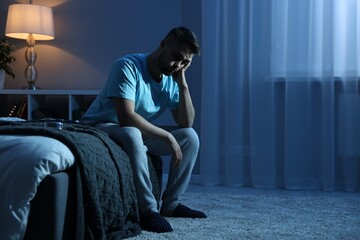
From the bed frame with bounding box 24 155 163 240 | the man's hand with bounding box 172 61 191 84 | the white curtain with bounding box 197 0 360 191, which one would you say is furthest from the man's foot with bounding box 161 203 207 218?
the white curtain with bounding box 197 0 360 191

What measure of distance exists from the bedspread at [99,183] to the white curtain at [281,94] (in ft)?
5.97

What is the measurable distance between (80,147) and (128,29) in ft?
8.03

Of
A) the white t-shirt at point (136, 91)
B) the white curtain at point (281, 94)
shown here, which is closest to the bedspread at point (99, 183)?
the white t-shirt at point (136, 91)

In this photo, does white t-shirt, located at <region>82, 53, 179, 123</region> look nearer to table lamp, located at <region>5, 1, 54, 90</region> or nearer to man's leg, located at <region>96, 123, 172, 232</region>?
man's leg, located at <region>96, 123, 172, 232</region>

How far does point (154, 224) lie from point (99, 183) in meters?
0.41

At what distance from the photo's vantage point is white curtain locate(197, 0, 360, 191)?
11.1 feet

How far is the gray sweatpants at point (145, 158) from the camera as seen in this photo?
1.85 m

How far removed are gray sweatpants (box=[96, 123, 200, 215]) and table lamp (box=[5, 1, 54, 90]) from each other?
5.38 feet

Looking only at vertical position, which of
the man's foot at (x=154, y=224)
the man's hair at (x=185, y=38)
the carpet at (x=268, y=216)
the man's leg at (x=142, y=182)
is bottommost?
the carpet at (x=268, y=216)

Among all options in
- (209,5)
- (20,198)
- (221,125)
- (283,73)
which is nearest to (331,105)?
(283,73)

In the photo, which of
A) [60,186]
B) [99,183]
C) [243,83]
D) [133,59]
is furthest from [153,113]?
[243,83]

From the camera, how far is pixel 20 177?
1.26 meters

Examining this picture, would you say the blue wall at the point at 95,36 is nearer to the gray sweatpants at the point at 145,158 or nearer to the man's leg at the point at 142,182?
the gray sweatpants at the point at 145,158

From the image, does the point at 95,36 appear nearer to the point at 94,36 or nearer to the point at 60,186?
the point at 94,36
